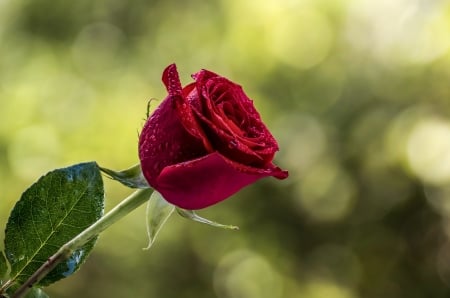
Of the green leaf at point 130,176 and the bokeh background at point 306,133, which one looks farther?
the bokeh background at point 306,133

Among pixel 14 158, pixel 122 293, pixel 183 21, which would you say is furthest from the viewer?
pixel 183 21

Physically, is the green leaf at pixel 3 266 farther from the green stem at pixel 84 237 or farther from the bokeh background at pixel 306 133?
the bokeh background at pixel 306 133

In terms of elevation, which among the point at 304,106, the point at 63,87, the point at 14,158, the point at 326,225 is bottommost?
the point at 326,225

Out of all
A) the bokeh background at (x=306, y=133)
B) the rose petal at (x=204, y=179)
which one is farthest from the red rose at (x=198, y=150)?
the bokeh background at (x=306, y=133)

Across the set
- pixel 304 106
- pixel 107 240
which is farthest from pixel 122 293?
pixel 304 106

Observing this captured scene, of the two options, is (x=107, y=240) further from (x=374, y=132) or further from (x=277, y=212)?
(x=374, y=132)

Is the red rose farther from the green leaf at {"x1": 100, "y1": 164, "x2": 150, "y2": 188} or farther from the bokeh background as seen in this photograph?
the bokeh background

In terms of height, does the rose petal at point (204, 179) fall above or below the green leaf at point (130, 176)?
below
